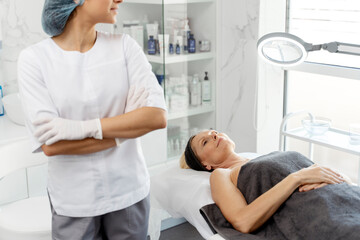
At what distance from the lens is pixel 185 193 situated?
190cm

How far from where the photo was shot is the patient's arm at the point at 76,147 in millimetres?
1304

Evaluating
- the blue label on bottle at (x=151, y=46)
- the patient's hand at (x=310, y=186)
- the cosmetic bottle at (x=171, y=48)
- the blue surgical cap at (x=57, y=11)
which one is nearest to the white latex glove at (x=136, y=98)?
the blue surgical cap at (x=57, y=11)

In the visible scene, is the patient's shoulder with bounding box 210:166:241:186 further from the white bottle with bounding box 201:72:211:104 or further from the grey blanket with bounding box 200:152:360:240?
the white bottle with bounding box 201:72:211:104

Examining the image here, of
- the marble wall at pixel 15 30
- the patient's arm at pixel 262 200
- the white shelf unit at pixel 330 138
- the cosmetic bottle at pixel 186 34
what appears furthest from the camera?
the cosmetic bottle at pixel 186 34

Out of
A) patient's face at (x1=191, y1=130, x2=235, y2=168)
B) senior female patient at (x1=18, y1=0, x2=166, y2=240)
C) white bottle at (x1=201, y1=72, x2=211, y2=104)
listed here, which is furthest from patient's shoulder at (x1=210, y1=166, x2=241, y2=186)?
white bottle at (x1=201, y1=72, x2=211, y2=104)

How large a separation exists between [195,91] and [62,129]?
160cm

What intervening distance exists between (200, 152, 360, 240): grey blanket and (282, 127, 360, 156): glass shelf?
42 cm

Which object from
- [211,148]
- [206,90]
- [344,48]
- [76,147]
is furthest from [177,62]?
[76,147]

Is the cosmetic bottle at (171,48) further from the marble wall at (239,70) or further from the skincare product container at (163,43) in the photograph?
the marble wall at (239,70)

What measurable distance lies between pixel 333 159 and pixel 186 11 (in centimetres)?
121

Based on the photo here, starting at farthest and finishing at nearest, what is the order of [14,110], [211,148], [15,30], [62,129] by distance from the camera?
[15,30] < [14,110] < [211,148] < [62,129]

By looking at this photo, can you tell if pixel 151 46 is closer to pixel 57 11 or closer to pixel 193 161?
pixel 193 161

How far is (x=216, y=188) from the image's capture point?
1.78 meters

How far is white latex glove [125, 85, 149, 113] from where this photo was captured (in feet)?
4.49
